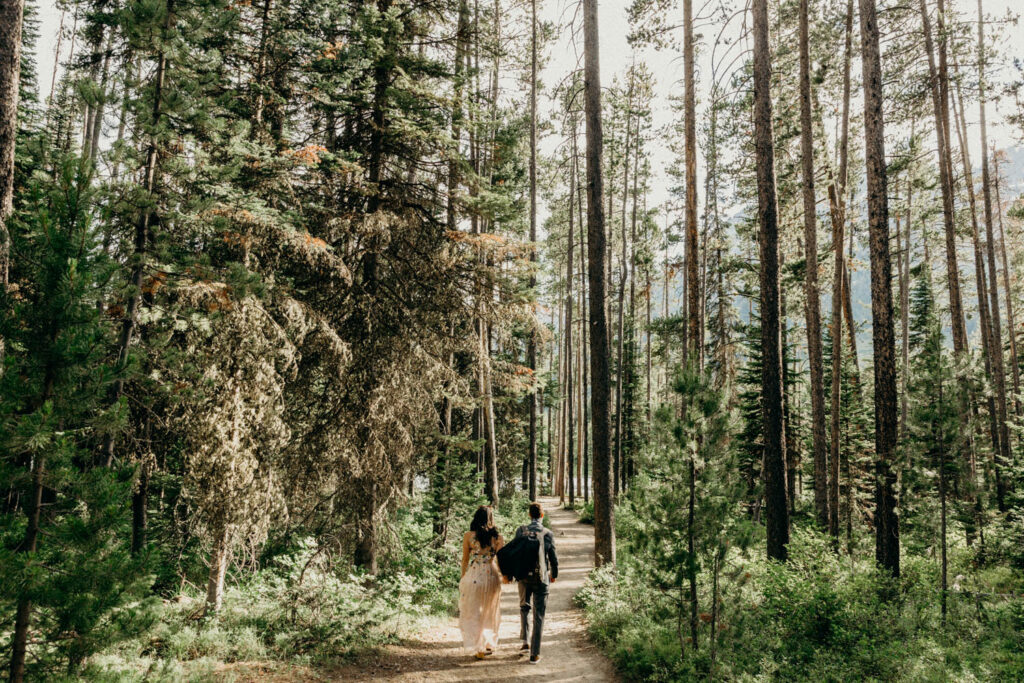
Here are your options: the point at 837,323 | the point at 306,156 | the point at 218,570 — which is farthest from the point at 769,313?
the point at 218,570

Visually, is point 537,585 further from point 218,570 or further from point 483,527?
point 218,570

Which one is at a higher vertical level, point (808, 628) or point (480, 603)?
point (480, 603)

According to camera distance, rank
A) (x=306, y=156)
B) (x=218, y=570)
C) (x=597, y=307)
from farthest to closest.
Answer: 1. (x=597, y=307)
2. (x=306, y=156)
3. (x=218, y=570)

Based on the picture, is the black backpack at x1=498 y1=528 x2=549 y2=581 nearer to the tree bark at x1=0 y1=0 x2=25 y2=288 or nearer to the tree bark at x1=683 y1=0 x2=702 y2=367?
the tree bark at x1=0 y1=0 x2=25 y2=288

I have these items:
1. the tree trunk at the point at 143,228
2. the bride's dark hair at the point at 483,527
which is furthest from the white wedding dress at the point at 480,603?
the tree trunk at the point at 143,228

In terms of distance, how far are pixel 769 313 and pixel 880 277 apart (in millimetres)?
2252

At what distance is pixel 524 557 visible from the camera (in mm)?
7055

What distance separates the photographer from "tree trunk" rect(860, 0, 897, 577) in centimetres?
971

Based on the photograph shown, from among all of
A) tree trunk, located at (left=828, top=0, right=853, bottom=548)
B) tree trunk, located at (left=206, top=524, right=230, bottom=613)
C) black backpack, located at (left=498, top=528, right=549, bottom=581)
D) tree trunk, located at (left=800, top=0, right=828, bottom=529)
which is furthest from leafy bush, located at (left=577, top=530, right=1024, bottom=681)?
tree trunk, located at (left=206, top=524, right=230, bottom=613)

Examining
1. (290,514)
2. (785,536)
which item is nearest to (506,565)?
(290,514)

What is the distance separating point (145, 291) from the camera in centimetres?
711

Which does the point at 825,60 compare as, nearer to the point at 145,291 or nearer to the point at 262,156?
the point at 262,156

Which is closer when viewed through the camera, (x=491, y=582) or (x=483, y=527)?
(x=491, y=582)

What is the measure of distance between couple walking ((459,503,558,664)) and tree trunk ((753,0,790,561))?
491cm
